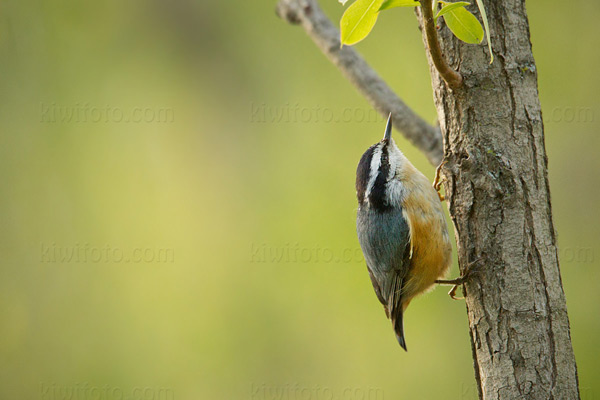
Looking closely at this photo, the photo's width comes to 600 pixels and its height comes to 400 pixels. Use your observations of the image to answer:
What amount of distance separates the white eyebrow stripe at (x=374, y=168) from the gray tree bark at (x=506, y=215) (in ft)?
2.18

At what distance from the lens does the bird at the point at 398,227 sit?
2.50 m

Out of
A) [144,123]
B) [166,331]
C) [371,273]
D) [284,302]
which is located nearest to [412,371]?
[284,302]

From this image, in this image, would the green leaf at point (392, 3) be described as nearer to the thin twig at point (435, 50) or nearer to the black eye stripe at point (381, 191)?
the thin twig at point (435, 50)

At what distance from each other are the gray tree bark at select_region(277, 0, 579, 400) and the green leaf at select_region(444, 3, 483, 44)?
35cm

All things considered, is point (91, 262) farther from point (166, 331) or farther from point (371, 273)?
point (371, 273)

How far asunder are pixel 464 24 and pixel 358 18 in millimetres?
372

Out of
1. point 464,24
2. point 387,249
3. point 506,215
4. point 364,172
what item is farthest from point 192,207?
point 464,24

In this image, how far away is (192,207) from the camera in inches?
180

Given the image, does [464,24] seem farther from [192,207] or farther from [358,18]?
[192,207]

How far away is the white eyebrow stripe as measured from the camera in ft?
8.70

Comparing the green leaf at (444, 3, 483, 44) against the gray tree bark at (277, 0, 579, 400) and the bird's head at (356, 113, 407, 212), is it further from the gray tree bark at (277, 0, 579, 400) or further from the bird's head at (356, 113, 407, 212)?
the bird's head at (356, 113, 407, 212)

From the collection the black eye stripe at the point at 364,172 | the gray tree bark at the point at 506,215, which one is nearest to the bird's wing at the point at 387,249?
the black eye stripe at the point at 364,172

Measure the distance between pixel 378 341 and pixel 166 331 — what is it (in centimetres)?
162

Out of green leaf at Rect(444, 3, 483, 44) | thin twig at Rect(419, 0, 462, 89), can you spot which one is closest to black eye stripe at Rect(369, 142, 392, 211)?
thin twig at Rect(419, 0, 462, 89)
